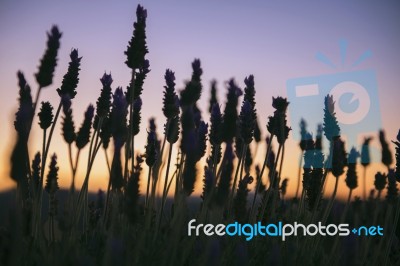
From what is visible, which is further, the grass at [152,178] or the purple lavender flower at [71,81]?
the purple lavender flower at [71,81]

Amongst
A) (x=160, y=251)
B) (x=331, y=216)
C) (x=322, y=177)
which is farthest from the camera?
(x=331, y=216)

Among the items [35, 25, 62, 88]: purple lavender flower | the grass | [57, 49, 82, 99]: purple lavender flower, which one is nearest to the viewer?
the grass

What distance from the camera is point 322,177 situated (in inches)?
130

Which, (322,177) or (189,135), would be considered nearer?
(189,135)

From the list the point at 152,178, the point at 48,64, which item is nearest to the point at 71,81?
the point at 48,64

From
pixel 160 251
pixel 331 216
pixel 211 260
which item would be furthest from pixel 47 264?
pixel 331 216

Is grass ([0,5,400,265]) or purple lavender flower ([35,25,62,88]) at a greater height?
purple lavender flower ([35,25,62,88])

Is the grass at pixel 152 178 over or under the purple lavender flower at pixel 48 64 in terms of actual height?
under

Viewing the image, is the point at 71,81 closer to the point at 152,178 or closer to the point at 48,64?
the point at 48,64

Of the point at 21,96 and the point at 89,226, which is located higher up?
the point at 21,96

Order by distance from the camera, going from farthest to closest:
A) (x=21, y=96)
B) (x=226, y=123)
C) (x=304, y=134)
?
(x=304, y=134)
(x=21, y=96)
(x=226, y=123)

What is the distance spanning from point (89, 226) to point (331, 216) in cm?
221

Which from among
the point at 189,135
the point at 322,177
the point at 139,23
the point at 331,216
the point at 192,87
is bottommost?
the point at 331,216

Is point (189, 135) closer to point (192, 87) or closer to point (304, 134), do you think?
point (192, 87)
